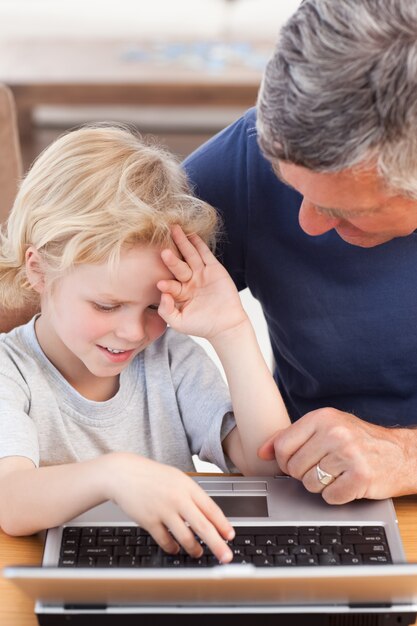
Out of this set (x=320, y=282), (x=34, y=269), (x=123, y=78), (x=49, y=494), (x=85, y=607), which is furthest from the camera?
(x=123, y=78)

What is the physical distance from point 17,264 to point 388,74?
22.9 inches

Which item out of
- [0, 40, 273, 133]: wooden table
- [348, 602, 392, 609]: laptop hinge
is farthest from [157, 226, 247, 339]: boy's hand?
[0, 40, 273, 133]: wooden table

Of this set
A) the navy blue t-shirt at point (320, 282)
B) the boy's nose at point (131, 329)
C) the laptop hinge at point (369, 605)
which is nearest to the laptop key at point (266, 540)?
the laptop hinge at point (369, 605)

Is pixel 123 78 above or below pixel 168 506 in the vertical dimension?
below

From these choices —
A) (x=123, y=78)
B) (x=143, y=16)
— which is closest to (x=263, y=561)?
(x=123, y=78)

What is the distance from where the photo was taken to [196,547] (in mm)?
952

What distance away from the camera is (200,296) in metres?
1.26

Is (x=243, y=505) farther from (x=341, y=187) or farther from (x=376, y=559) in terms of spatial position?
(x=341, y=187)

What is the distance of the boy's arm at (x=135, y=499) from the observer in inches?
36.6

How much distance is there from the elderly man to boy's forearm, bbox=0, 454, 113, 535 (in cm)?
25

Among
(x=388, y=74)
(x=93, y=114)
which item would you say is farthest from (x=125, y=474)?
(x=93, y=114)

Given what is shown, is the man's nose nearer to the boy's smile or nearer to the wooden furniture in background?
the boy's smile

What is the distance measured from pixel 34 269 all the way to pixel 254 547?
0.48m

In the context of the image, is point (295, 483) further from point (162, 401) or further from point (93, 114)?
point (93, 114)
